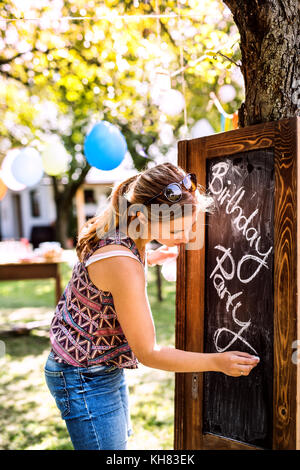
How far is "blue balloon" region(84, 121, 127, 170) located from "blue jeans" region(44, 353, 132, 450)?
7.92 ft

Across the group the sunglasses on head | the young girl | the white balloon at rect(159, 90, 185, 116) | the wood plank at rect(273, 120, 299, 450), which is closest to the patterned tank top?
the young girl

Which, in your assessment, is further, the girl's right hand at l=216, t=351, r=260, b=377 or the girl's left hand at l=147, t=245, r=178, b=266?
the girl's left hand at l=147, t=245, r=178, b=266

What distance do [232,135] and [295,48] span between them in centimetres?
40

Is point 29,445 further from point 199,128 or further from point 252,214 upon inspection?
point 199,128

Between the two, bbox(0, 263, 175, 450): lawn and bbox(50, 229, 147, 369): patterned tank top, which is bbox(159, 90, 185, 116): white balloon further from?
bbox(0, 263, 175, 450): lawn

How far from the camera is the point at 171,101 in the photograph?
11.4ft

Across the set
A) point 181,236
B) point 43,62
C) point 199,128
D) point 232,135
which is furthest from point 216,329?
point 43,62

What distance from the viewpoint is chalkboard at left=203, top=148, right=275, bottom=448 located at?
1.59m

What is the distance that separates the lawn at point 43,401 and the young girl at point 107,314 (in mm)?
1627

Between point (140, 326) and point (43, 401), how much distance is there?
3.01 metres

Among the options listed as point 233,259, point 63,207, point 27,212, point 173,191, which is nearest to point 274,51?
point 173,191

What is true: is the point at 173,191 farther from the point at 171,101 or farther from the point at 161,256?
the point at 171,101

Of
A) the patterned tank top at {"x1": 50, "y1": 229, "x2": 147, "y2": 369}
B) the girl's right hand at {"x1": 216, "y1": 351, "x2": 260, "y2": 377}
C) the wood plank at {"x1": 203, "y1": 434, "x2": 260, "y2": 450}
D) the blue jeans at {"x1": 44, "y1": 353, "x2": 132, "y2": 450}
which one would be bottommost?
the wood plank at {"x1": 203, "y1": 434, "x2": 260, "y2": 450}

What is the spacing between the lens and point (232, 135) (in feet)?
5.58
